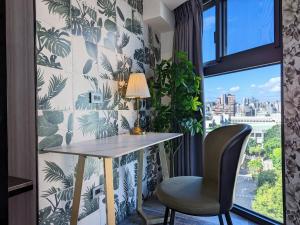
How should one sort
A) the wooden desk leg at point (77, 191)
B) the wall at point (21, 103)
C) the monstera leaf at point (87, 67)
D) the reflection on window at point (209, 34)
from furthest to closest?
the reflection on window at point (209, 34)
the monstera leaf at point (87, 67)
the wooden desk leg at point (77, 191)
the wall at point (21, 103)

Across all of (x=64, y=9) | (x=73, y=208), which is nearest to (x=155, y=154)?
(x=73, y=208)

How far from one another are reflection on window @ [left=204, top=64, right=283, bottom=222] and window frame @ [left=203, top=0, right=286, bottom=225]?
2.8 inches

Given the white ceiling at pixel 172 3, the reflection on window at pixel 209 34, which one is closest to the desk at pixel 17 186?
the reflection on window at pixel 209 34

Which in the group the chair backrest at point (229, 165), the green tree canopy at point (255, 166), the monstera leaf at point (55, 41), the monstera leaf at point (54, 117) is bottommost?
the green tree canopy at point (255, 166)

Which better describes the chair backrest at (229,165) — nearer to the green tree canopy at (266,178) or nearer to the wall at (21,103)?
the green tree canopy at (266,178)

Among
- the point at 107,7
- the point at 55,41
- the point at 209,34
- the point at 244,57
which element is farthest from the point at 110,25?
the point at 244,57

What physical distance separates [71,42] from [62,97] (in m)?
0.43

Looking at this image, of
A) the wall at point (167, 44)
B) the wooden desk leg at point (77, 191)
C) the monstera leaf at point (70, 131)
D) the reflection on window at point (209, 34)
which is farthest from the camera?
the wall at point (167, 44)

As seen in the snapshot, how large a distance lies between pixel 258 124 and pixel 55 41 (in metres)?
1.93

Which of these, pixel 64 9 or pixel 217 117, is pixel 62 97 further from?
pixel 217 117

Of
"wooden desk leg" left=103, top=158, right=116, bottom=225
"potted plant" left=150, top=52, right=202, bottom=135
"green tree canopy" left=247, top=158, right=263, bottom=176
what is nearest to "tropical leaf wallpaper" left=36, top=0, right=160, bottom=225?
"potted plant" left=150, top=52, right=202, bottom=135

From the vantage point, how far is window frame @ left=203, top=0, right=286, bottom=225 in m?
1.83

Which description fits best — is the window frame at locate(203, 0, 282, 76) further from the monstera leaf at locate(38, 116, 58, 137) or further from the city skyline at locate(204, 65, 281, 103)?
the monstera leaf at locate(38, 116, 58, 137)

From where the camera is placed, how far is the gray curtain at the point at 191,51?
8.50ft
